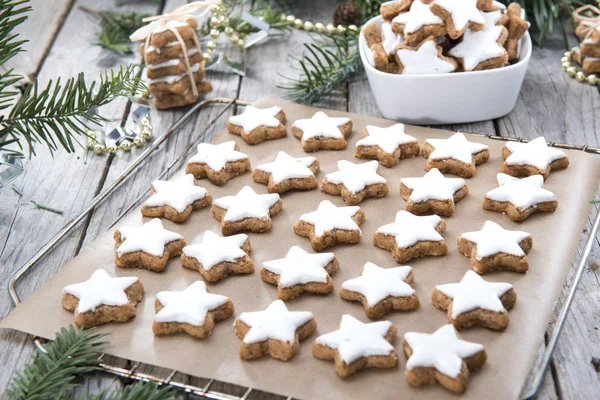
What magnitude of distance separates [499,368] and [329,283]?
1.32ft

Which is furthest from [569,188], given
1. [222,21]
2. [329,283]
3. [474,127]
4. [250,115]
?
[222,21]

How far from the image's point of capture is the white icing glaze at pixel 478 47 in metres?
2.02

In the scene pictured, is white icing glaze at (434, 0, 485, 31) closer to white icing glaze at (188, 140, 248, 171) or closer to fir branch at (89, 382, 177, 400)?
white icing glaze at (188, 140, 248, 171)

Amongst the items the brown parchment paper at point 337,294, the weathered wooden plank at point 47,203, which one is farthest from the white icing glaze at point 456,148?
the weathered wooden plank at point 47,203

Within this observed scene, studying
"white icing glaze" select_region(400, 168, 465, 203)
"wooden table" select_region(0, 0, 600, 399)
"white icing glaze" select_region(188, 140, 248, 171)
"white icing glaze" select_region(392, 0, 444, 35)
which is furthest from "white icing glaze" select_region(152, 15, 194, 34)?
"white icing glaze" select_region(400, 168, 465, 203)

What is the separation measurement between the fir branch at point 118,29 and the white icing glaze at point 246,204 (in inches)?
45.1

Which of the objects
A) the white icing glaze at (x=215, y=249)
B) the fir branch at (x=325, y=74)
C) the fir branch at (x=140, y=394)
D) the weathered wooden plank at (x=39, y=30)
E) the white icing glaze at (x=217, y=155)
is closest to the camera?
the fir branch at (x=140, y=394)

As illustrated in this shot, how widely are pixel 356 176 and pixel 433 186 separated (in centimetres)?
20

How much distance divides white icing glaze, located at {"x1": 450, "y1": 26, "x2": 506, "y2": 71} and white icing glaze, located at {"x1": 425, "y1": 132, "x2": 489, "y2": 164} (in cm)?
23

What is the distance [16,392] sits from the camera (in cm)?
130

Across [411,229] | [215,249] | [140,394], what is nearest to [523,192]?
[411,229]

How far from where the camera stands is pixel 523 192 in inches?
68.4

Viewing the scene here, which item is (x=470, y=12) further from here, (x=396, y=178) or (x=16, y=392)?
(x=16, y=392)

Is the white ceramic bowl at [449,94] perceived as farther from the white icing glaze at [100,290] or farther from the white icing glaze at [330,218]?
the white icing glaze at [100,290]
